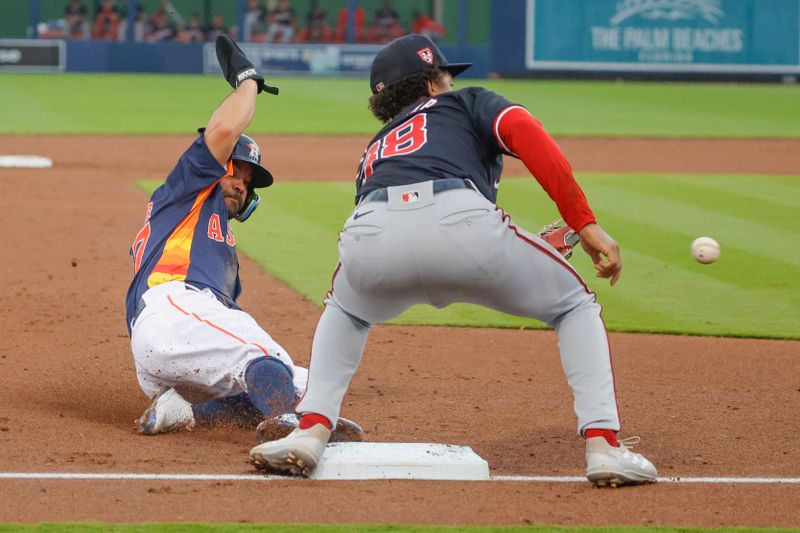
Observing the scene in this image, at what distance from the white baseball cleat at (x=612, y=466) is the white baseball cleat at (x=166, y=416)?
5.40 ft

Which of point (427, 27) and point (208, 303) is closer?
point (208, 303)

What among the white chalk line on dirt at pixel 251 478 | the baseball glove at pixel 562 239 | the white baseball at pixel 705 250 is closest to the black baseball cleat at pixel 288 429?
the white chalk line on dirt at pixel 251 478

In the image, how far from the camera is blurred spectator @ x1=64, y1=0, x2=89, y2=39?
29875 mm

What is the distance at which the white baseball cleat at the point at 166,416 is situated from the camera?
4836 millimetres

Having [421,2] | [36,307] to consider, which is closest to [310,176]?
[36,307]

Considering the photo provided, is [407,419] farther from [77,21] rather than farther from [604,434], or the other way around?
[77,21]

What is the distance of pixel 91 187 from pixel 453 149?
920 centimetres

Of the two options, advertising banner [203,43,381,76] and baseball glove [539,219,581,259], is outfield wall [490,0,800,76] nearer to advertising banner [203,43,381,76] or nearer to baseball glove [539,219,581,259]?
advertising banner [203,43,381,76]

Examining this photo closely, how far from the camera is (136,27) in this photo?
2967 cm

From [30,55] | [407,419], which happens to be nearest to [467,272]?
[407,419]

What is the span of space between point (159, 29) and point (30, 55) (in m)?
3.36

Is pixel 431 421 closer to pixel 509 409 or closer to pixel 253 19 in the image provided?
pixel 509 409

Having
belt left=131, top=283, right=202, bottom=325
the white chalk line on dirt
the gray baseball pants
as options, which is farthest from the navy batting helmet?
the white chalk line on dirt

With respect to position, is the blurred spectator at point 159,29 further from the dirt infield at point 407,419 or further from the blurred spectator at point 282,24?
the dirt infield at point 407,419
